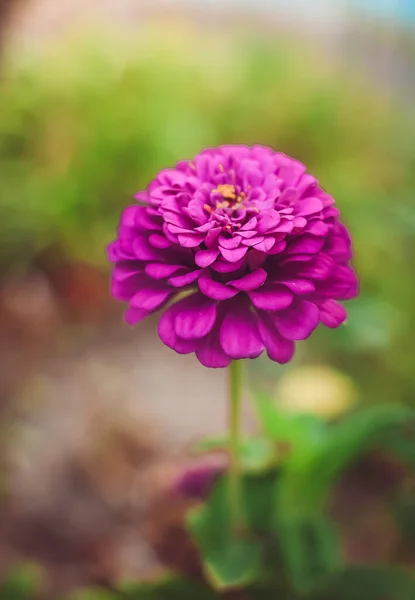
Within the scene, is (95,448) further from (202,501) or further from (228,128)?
(228,128)

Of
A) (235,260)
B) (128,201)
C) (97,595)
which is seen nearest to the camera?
(235,260)

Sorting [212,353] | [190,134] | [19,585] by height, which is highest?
[190,134]

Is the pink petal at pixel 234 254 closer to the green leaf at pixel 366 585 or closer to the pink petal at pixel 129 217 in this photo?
the pink petal at pixel 129 217

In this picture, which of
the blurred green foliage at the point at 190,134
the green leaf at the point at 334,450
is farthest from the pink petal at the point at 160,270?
the blurred green foliage at the point at 190,134

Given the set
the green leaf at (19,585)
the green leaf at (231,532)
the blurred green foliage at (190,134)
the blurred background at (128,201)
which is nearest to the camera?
the green leaf at (231,532)

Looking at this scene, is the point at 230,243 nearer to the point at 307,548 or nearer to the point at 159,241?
the point at 159,241

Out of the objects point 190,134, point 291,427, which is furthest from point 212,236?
point 190,134

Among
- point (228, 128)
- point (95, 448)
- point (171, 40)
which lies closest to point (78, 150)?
point (228, 128)

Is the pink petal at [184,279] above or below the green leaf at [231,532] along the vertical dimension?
above
